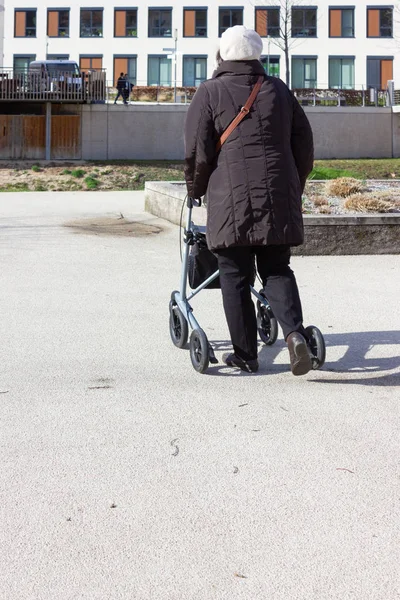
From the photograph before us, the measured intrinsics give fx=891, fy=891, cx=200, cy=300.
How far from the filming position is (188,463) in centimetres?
374

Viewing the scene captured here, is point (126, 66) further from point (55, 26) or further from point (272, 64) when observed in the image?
point (272, 64)

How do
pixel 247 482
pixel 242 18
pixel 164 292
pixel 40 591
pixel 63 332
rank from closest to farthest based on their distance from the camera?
pixel 40 591 < pixel 247 482 < pixel 63 332 < pixel 164 292 < pixel 242 18

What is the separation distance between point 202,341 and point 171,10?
57191mm

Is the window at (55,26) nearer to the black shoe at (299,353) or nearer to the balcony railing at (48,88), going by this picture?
the balcony railing at (48,88)

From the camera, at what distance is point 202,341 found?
5.17 m

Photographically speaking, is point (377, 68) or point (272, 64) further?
point (272, 64)

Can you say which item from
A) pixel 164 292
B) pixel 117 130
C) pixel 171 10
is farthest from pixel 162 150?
pixel 164 292

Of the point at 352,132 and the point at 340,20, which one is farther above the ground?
the point at 340,20

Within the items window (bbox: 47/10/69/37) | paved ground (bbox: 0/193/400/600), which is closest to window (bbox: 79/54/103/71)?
window (bbox: 47/10/69/37)

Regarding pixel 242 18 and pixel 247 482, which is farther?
pixel 242 18

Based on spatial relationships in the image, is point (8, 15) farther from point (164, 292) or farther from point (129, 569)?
point (129, 569)

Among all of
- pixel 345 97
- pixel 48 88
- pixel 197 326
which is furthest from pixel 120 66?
pixel 197 326

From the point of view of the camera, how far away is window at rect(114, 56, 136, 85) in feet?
195

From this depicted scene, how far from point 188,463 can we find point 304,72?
5788cm
